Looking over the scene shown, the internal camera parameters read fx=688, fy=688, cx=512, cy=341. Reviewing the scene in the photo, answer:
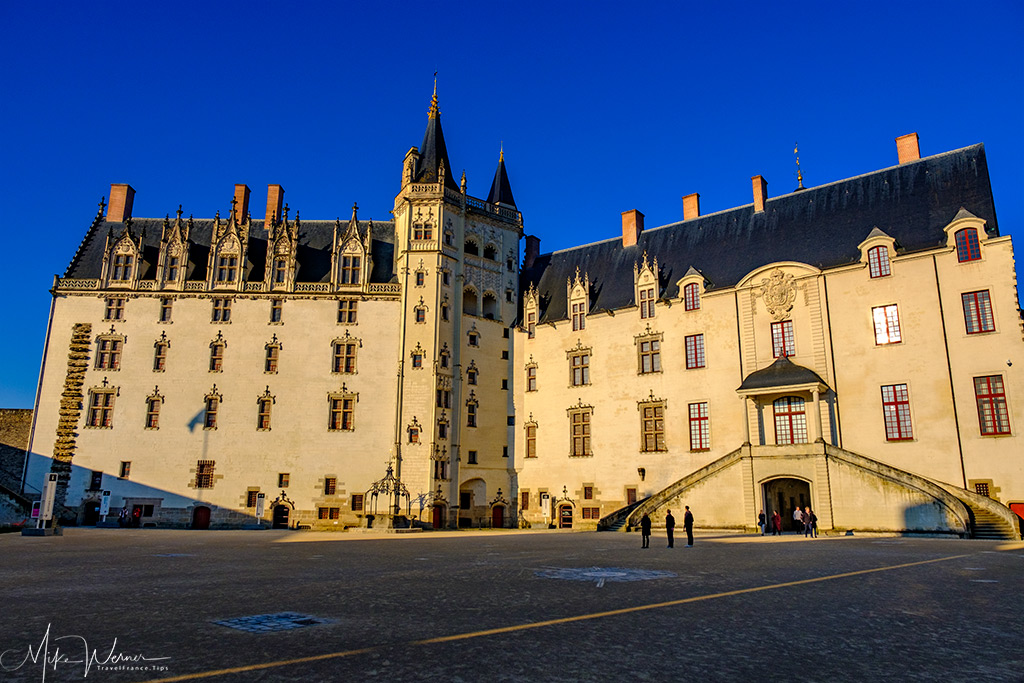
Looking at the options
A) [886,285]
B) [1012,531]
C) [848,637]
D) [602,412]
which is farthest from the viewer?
[602,412]

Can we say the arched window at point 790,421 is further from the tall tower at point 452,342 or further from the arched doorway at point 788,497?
the tall tower at point 452,342

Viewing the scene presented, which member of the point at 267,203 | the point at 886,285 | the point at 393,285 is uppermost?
the point at 267,203

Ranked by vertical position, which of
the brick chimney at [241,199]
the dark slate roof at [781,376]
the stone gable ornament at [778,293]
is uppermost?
the brick chimney at [241,199]

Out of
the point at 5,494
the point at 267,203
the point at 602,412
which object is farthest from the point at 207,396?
the point at 602,412

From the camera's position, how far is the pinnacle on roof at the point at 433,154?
41.9 meters

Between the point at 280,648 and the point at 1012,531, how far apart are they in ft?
87.6

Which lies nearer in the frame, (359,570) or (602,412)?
Result: (359,570)

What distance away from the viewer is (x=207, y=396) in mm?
38031

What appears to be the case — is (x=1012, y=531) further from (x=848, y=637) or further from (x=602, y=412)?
Result: (x=848, y=637)

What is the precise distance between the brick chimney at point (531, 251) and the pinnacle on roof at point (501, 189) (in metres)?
3.09

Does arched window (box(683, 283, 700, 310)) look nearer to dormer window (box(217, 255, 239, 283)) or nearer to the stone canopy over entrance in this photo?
the stone canopy over entrance

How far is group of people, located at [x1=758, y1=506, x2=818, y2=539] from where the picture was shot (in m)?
27.6

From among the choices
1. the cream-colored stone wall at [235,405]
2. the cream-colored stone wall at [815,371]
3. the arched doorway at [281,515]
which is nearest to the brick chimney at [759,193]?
the cream-colored stone wall at [815,371]

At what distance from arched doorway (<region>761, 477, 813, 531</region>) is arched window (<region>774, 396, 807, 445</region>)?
1.91 metres
